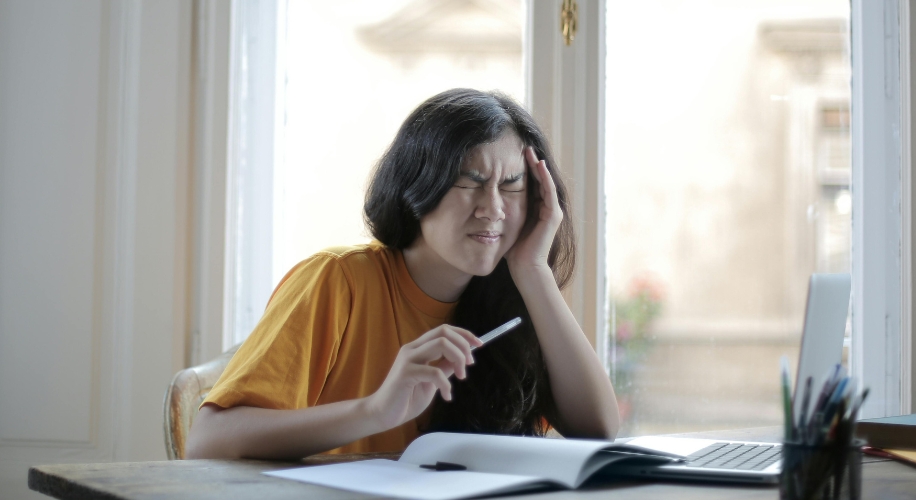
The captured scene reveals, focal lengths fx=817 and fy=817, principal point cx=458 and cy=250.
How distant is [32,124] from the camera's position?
7.16 ft

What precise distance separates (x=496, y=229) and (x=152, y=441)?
129 centimetres

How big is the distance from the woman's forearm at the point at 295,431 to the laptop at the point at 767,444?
13.1 inches

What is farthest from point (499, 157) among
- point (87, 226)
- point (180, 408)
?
point (87, 226)

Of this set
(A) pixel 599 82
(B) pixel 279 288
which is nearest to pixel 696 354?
(A) pixel 599 82

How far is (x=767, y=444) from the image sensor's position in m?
1.22

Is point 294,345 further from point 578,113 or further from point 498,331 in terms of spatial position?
point 578,113

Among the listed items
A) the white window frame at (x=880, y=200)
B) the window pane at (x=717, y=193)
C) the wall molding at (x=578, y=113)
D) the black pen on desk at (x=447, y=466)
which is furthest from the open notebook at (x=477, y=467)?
the white window frame at (x=880, y=200)

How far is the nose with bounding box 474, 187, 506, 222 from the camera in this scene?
134 centimetres

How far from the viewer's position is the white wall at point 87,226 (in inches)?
85.1

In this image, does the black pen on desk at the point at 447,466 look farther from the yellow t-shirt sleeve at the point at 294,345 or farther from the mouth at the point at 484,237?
the mouth at the point at 484,237

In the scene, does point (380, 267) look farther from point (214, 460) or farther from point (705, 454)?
point (705, 454)

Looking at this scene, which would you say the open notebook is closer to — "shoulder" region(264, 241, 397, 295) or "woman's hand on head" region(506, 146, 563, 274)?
"shoulder" region(264, 241, 397, 295)

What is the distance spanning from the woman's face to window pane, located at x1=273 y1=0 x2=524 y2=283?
1.05 meters

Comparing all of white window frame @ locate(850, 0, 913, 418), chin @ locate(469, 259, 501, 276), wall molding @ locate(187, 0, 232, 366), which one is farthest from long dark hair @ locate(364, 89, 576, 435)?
white window frame @ locate(850, 0, 913, 418)
